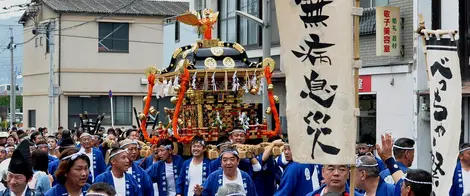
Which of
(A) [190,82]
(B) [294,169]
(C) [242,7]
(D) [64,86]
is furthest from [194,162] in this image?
(D) [64,86]

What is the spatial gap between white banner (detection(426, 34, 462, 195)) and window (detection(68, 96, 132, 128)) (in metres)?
36.0

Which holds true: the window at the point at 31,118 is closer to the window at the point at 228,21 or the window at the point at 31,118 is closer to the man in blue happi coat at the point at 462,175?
the window at the point at 228,21

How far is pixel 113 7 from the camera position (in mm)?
44062

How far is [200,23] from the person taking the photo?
49.7 feet

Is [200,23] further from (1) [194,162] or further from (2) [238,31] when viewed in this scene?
(2) [238,31]

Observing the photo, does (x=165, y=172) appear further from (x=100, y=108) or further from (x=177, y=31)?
(x=100, y=108)

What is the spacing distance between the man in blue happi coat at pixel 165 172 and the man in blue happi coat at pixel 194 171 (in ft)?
2.64

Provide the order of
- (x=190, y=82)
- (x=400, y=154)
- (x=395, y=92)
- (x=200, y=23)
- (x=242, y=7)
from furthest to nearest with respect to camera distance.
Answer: (x=242, y=7) → (x=395, y=92) → (x=200, y=23) → (x=190, y=82) → (x=400, y=154)

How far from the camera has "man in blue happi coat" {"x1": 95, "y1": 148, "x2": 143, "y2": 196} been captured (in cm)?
1034

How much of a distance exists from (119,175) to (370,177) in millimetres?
3377

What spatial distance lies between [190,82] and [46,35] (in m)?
31.5

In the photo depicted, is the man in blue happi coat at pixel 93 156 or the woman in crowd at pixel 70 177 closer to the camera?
the woman in crowd at pixel 70 177

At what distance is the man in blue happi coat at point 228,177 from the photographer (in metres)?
10.5

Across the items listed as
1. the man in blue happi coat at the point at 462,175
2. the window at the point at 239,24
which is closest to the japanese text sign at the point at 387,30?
the window at the point at 239,24
